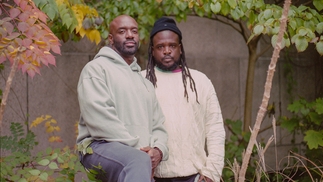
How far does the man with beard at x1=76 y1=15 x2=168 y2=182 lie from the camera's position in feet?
10.0

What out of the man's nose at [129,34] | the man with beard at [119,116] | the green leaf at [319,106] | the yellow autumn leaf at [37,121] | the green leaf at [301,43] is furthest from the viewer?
the yellow autumn leaf at [37,121]

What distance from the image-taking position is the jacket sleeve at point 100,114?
10.4ft

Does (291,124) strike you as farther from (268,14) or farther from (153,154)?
(153,154)

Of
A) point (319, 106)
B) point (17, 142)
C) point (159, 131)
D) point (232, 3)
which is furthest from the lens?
point (319, 106)

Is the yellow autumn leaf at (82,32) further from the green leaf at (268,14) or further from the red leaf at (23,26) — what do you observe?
the green leaf at (268,14)

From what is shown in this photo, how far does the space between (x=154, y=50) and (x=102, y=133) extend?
36.2 inches

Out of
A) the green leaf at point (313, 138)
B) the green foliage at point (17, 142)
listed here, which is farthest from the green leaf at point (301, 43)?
the green foliage at point (17, 142)

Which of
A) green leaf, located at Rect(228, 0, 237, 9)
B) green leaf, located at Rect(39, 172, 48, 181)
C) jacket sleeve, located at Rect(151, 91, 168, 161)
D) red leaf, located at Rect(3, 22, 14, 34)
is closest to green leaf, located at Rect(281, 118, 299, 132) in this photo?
green leaf, located at Rect(228, 0, 237, 9)

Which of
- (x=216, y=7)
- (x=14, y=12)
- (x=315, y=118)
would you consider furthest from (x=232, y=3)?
(x=315, y=118)

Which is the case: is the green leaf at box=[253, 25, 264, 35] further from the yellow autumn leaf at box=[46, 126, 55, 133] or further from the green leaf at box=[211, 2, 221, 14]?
the yellow autumn leaf at box=[46, 126, 55, 133]

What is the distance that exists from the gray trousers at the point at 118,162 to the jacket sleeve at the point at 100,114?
6 centimetres

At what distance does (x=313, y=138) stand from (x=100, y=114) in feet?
10.7

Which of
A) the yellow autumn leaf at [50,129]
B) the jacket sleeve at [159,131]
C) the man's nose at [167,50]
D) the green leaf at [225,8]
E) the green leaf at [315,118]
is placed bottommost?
the yellow autumn leaf at [50,129]

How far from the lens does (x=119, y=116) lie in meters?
3.30
